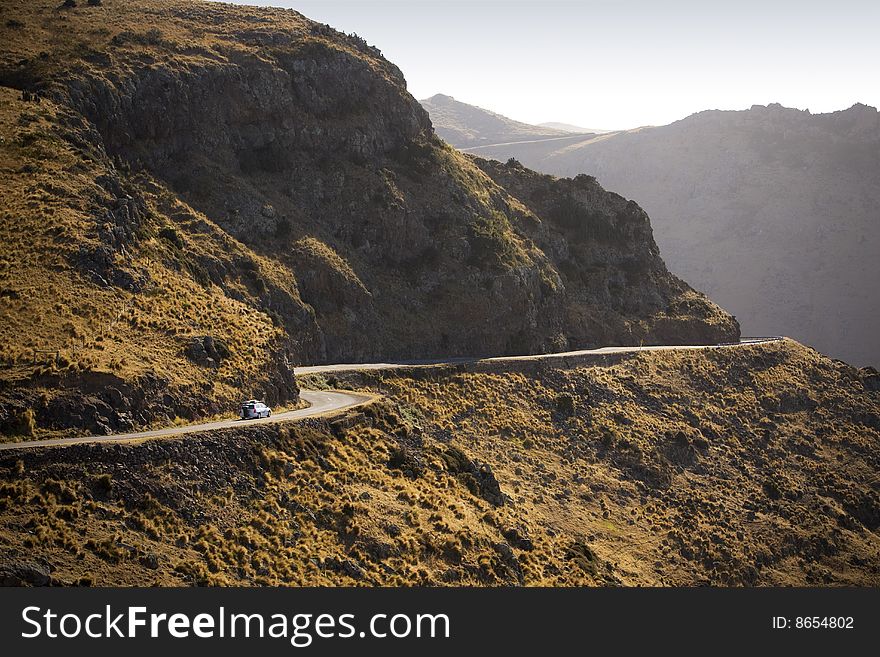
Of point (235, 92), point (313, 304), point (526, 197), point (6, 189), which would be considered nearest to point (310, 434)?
point (6, 189)

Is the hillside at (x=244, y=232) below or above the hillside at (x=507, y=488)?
above

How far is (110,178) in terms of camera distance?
71.0 metres

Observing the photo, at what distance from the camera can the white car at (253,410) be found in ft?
189

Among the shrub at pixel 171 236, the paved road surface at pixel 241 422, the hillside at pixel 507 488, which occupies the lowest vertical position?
the hillside at pixel 507 488

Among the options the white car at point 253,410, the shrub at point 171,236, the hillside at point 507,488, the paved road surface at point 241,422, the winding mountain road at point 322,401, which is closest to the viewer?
the hillside at point 507,488

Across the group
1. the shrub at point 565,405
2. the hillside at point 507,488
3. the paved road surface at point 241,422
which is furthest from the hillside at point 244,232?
the shrub at point 565,405

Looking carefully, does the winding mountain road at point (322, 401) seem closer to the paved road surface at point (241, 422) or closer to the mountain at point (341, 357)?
the paved road surface at point (241, 422)

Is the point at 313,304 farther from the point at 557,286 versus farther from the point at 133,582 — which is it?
the point at 133,582

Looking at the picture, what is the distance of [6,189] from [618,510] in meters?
47.6

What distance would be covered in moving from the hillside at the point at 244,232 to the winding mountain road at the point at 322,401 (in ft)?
5.39

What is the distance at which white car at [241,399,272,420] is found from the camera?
57.7 m

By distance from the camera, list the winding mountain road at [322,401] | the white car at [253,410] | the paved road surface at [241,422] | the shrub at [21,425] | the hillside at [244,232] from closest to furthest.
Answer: the paved road surface at [241,422], the shrub at [21,425], the winding mountain road at [322,401], the hillside at [244,232], the white car at [253,410]

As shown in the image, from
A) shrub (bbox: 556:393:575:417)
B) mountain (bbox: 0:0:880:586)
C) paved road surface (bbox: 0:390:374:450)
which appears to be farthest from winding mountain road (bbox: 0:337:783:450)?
shrub (bbox: 556:393:575:417)

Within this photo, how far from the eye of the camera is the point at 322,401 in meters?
68.1
